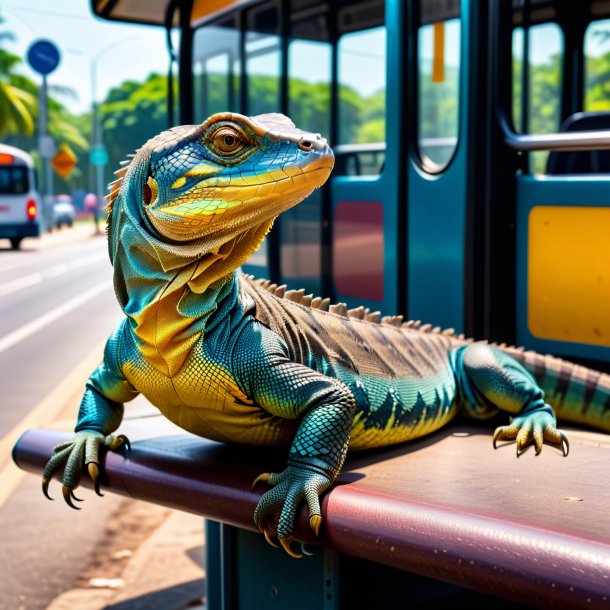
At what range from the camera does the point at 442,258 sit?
3.96 m

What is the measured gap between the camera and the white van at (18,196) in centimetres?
2499

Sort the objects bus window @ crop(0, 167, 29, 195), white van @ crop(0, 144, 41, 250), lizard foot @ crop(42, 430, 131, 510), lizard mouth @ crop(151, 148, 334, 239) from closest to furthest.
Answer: lizard mouth @ crop(151, 148, 334, 239), lizard foot @ crop(42, 430, 131, 510), white van @ crop(0, 144, 41, 250), bus window @ crop(0, 167, 29, 195)

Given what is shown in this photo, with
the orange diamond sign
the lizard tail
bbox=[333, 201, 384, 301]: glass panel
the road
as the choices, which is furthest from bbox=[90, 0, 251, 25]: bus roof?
the orange diamond sign

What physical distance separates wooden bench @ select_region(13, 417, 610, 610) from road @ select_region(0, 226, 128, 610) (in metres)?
1.36

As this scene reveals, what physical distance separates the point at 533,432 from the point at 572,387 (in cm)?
51

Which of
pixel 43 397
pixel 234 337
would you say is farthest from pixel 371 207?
pixel 43 397

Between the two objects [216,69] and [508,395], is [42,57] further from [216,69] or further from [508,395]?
[508,395]

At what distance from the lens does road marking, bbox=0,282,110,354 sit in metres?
10.8

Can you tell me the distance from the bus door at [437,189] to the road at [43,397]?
6.52 ft

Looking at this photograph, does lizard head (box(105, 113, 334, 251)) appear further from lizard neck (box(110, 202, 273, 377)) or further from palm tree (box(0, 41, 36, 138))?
palm tree (box(0, 41, 36, 138))

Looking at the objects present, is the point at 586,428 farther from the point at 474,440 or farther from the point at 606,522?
the point at 606,522

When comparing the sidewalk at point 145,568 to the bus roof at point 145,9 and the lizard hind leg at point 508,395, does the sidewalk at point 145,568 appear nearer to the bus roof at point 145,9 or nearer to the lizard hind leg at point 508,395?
the lizard hind leg at point 508,395

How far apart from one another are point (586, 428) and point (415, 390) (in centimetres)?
81

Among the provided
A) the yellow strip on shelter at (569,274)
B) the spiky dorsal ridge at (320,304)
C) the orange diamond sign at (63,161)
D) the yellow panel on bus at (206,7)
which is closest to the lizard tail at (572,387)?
the yellow strip on shelter at (569,274)
